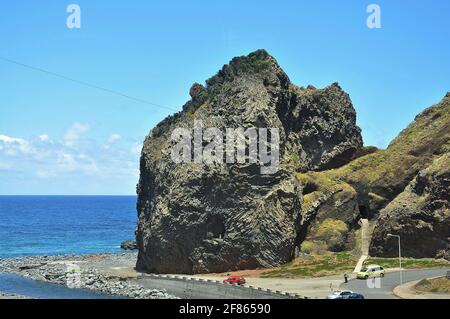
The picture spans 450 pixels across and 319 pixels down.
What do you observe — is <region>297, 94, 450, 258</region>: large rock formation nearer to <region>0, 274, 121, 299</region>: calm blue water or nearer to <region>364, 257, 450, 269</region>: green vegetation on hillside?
<region>364, 257, 450, 269</region>: green vegetation on hillside

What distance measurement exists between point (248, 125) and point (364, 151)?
97.3 ft

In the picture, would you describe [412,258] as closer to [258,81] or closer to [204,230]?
[204,230]

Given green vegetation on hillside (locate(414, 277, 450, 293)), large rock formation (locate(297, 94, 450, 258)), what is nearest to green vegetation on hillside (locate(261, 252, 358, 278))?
large rock formation (locate(297, 94, 450, 258))

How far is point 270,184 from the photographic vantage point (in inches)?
3541

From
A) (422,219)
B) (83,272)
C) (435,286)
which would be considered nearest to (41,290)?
(83,272)

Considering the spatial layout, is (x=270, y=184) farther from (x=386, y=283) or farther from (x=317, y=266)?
(x=386, y=283)

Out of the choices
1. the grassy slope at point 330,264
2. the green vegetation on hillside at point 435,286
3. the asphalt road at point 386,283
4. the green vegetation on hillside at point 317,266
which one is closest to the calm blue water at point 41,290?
the green vegetation on hillside at point 317,266

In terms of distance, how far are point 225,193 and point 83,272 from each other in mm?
28307

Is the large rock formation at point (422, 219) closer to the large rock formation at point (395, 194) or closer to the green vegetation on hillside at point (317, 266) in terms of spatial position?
the large rock formation at point (395, 194)

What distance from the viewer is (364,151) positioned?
110 metres

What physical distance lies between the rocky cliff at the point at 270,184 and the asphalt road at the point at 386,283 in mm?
11550

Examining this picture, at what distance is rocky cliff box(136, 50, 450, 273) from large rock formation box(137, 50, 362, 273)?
15 cm

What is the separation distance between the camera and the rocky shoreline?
254 ft
